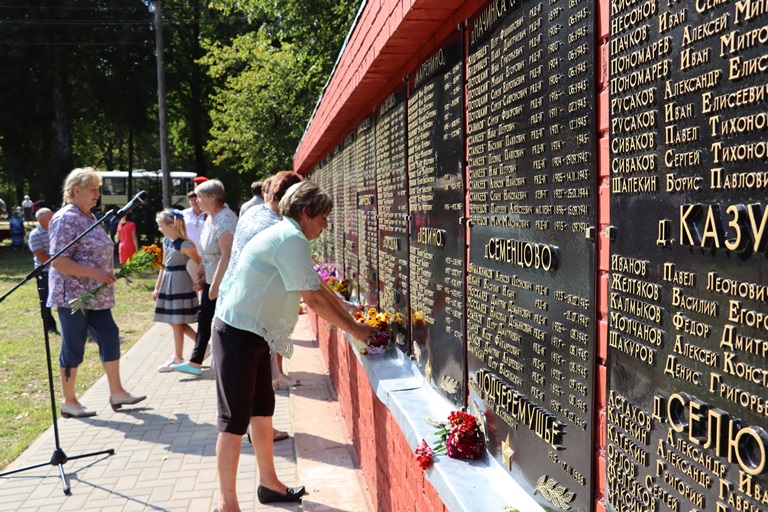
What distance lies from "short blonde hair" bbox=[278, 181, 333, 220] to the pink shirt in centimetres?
247

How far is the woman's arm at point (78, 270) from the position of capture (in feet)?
17.8

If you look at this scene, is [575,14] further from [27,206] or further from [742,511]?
[27,206]

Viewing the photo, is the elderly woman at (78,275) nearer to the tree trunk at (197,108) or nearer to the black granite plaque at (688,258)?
the black granite plaque at (688,258)

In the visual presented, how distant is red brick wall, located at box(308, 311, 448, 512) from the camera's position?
9.73 feet

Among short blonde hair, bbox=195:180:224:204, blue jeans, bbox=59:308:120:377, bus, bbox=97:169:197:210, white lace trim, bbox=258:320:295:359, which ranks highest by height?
bus, bbox=97:169:197:210

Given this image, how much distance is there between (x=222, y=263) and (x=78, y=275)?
1.15 m

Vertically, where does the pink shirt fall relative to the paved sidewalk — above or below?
above

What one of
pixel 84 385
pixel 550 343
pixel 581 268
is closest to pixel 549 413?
pixel 550 343

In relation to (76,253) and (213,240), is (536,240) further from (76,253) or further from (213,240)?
(76,253)

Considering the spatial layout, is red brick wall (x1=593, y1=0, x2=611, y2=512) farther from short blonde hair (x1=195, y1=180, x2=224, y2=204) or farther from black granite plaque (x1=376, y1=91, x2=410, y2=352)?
short blonde hair (x1=195, y1=180, x2=224, y2=204)

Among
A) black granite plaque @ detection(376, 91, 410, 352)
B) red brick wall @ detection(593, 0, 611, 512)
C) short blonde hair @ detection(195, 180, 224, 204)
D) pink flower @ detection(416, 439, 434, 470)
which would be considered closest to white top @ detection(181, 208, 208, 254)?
short blonde hair @ detection(195, 180, 224, 204)

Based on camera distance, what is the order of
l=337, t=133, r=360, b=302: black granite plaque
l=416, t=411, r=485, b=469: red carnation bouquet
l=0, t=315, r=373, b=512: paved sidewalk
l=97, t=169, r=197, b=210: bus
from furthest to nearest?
l=97, t=169, r=197, b=210: bus → l=337, t=133, r=360, b=302: black granite plaque → l=0, t=315, r=373, b=512: paved sidewalk → l=416, t=411, r=485, b=469: red carnation bouquet

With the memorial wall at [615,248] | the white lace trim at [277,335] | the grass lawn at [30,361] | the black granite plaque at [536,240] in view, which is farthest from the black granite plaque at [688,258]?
the grass lawn at [30,361]

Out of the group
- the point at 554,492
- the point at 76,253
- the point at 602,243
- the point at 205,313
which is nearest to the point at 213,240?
the point at 205,313
